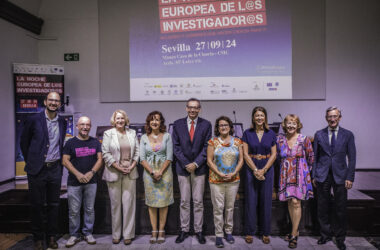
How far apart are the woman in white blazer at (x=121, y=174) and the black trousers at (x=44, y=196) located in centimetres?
49

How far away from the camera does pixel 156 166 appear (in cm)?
255

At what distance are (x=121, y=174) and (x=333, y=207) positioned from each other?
7.18 ft

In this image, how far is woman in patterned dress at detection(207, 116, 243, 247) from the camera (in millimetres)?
2488

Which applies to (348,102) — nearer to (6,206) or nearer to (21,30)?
(6,206)

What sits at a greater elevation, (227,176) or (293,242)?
(227,176)

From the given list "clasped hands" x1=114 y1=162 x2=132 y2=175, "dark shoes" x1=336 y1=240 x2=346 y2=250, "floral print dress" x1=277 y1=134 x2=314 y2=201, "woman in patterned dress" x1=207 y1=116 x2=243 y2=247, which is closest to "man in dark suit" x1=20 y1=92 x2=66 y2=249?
"clasped hands" x1=114 y1=162 x2=132 y2=175

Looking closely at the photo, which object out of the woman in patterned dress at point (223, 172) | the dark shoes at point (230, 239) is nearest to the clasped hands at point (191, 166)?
the woman in patterned dress at point (223, 172)

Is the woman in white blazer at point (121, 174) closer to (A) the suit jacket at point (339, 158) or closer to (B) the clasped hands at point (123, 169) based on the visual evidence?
(B) the clasped hands at point (123, 169)

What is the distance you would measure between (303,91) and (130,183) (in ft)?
11.4

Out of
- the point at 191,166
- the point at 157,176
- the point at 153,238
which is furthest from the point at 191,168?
the point at 153,238

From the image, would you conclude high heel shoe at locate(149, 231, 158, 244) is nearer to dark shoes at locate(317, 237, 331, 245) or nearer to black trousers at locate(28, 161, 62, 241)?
black trousers at locate(28, 161, 62, 241)

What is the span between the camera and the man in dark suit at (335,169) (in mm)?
2426

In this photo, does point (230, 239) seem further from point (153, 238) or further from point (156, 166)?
point (156, 166)

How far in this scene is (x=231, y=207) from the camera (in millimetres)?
2516
